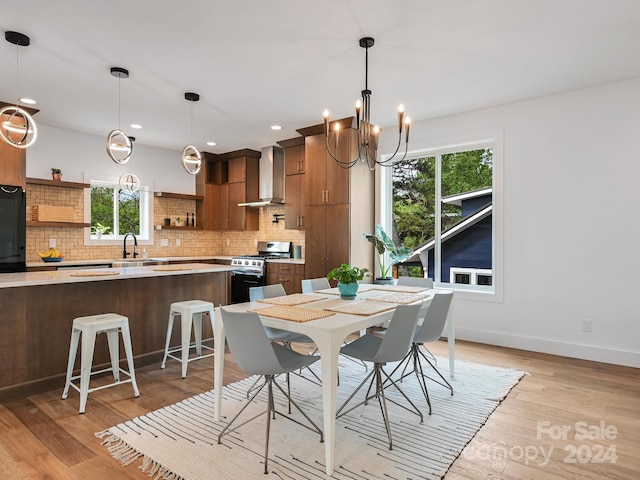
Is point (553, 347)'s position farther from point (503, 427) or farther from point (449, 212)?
point (503, 427)

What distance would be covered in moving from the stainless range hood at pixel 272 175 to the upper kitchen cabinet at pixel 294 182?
0.40 metres

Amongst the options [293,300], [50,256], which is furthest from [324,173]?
[50,256]

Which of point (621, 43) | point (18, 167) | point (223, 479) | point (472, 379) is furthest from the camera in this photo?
point (18, 167)

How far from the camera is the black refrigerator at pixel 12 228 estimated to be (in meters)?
4.22

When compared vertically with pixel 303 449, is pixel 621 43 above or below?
above

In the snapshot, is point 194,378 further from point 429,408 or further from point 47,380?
point 429,408

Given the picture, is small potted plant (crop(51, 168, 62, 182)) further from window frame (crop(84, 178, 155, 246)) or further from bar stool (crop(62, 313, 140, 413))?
bar stool (crop(62, 313, 140, 413))

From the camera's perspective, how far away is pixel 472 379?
334 centimetres

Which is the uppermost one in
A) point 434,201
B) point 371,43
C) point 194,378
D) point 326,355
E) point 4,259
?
point 371,43

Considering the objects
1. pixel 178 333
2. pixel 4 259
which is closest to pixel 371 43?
pixel 178 333

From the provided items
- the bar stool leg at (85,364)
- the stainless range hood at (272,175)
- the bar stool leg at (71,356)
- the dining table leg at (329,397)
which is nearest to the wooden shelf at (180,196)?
the stainless range hood at (272,175)

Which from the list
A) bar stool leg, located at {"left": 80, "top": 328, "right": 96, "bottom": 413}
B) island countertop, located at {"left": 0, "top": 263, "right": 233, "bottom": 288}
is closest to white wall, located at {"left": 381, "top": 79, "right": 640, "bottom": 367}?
island countertop, located at {"left": 0, "top": 263, "right": 233, "bottom": 288}

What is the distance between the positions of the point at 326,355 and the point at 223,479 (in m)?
0.78

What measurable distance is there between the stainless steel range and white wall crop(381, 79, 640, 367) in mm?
3096
